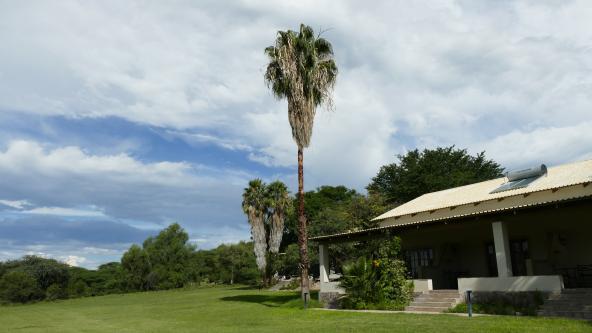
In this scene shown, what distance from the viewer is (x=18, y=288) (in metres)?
49.6

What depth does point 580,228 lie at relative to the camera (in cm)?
1789

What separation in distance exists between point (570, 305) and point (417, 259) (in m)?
10.5

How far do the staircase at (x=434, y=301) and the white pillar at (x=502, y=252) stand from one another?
73.8 inches

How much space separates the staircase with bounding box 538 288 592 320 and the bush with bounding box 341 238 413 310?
202 inches

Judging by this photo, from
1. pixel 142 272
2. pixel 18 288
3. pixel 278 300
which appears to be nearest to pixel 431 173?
pixel 278 300

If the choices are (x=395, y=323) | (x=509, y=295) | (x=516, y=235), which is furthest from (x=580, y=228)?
(x=395, y=323)

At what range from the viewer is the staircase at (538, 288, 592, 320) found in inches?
512

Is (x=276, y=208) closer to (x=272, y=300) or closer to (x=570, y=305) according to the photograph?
(x=272, y=300)

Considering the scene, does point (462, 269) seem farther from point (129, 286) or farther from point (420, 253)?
point (129, 286)

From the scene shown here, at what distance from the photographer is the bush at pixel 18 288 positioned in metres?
49.2

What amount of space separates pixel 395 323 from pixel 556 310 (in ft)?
15.1

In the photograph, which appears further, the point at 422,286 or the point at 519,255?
the point at 519,255

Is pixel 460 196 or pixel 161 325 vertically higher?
pixel 460 196

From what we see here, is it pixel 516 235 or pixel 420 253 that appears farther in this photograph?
pixel 420 253
